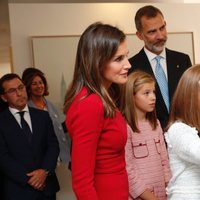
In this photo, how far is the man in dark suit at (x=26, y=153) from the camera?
8.43 ft

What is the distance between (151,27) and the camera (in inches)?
101

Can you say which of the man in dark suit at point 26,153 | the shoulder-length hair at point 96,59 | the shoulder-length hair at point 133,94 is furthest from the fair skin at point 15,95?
the shoulder-length hair at point 96,59

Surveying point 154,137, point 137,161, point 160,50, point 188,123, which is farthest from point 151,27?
point 188,123

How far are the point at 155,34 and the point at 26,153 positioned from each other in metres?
1.24

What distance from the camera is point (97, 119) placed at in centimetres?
133

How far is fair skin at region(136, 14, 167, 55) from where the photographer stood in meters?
2.56

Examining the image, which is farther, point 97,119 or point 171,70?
point 171,70

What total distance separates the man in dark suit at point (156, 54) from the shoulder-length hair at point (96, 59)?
1139 mm

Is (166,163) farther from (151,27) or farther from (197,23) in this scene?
(197,23)

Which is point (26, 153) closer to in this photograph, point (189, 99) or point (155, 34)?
point (155, 34)

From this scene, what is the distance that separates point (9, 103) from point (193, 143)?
1792mm

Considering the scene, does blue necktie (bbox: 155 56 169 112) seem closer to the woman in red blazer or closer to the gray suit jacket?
the woman in red blazer

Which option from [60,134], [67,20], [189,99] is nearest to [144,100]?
[189,99]

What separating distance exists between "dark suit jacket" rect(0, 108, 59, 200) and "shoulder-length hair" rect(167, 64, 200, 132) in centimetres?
134
